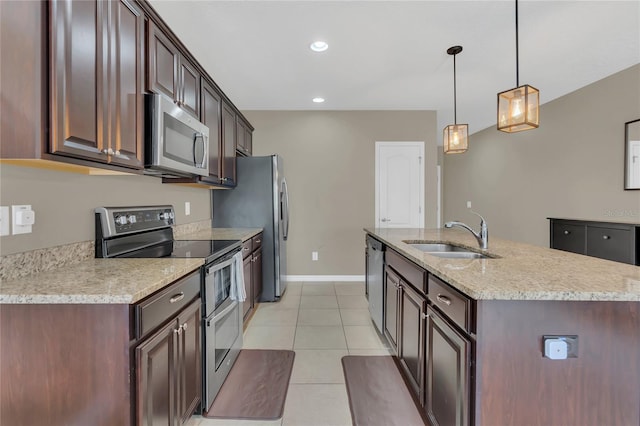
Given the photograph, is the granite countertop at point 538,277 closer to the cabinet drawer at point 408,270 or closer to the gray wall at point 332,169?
the cabinet drawer at point 408,270

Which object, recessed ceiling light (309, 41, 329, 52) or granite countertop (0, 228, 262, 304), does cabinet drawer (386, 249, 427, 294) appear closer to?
granite countertop (0, 228, 262, 304)

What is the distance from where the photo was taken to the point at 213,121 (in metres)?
2.74

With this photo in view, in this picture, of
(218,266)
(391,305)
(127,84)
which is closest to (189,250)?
(218,266)

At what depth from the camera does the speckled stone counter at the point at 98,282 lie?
102cm

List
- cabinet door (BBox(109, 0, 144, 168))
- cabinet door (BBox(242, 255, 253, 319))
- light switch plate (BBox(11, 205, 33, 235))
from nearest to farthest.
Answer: light switch plate (BBox(11, 205, 33, 235)), cabinet door (BBox(109, 0, 144, 168)), cabinet door (BBox(242, 255, 253, 319))

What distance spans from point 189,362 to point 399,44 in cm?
285

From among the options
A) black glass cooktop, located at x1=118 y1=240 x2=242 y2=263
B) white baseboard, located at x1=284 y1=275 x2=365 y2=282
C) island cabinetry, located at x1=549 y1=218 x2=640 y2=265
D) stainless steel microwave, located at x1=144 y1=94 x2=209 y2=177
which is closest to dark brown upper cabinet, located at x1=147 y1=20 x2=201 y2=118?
stainless steel microwave, located at x1=144 y1=94 x2=209 y2=177

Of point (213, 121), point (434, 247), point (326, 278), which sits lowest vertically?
point (326, 278)

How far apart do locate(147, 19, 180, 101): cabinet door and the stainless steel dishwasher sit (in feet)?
6.39

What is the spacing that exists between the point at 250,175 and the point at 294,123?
1.44 metres

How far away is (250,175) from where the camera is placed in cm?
347

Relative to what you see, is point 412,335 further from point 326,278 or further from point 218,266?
point 326,278

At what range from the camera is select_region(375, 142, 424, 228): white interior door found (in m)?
4.53

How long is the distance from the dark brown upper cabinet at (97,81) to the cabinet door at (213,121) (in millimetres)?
897
